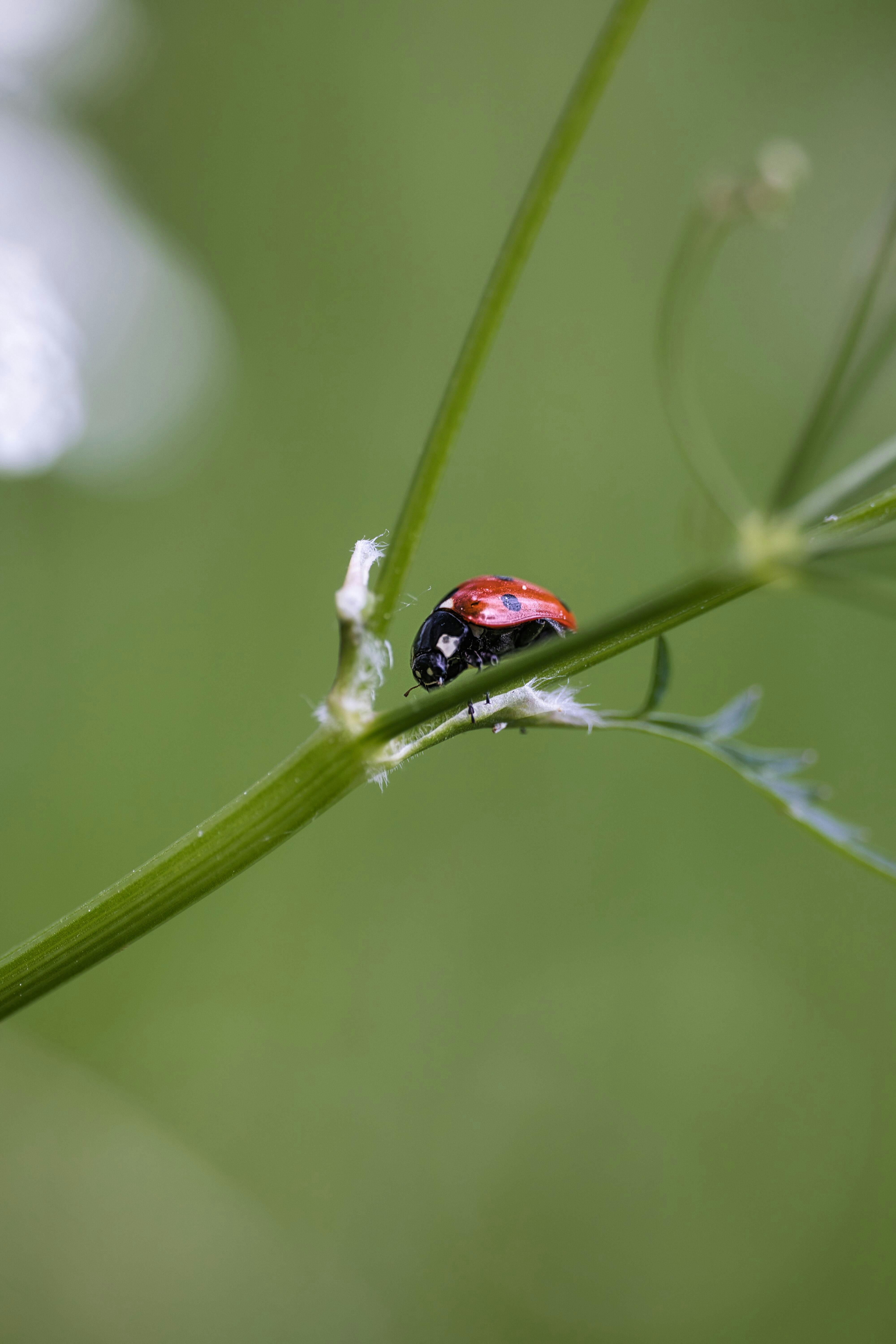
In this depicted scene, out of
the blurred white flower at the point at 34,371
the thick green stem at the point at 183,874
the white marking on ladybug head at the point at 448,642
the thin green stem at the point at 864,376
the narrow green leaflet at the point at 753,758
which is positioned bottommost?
the thick green stem at the point at 183,874

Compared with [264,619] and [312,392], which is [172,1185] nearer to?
[264,619]

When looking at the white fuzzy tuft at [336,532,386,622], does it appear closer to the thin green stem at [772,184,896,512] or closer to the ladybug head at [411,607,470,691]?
the thin green stem at [772,184,896,512]

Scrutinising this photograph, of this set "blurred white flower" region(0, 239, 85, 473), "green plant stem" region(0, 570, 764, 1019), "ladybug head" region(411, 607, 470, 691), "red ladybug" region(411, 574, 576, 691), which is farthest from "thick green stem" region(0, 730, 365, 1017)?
"blurred white flower" region(0, 239, 85, 473)

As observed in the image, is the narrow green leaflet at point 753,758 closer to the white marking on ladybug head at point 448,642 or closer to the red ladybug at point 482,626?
the red ladybug at point 482,626

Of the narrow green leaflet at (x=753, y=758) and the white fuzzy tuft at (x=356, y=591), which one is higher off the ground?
the narrow green leaflet at (x=753, y=758)

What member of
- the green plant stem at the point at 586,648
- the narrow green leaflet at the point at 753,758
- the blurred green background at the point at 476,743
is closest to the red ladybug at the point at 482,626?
the narrow green leaflet at the point at 753,758

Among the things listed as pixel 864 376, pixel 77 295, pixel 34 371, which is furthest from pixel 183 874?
pixel 77 295
